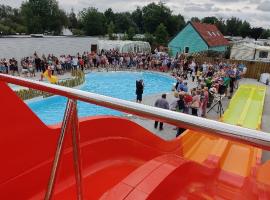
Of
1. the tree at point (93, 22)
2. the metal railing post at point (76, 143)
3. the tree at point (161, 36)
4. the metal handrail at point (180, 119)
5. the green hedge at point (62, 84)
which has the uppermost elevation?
the tree at point (93, 22)

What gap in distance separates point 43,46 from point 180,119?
888 inches

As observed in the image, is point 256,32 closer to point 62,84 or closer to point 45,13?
point 45,13

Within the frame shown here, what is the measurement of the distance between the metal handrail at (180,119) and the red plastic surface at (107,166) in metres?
0.55

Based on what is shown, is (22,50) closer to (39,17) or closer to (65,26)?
(39,17)

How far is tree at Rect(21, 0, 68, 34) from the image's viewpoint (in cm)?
4834

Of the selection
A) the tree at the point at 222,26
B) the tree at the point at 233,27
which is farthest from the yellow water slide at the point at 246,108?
the tree at the point at 233,27

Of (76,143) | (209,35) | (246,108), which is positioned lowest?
(246,108)

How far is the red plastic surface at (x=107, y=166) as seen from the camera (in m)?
2.39

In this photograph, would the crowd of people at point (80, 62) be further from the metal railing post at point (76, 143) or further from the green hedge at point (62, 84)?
the metal railing post at point (76, 143)

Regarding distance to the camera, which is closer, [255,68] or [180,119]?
[180,119]

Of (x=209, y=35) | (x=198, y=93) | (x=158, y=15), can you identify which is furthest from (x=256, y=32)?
(x=198, y=93)

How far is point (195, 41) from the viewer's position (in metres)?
35.5

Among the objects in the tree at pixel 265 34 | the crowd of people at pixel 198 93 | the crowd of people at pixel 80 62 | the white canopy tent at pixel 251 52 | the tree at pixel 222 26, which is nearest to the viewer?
the crowd of people at pixel 198 93

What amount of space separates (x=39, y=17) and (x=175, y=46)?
24422 mm
